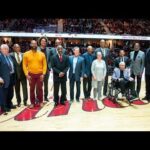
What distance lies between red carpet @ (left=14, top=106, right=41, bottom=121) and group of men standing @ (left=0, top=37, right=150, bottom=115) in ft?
0.55

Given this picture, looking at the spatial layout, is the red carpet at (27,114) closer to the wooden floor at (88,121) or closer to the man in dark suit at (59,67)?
the wooden floor at (88,121)

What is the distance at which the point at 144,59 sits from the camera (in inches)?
318

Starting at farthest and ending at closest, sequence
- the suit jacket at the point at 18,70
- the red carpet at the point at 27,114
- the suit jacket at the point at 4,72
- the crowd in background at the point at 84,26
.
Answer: the crowd in background at the point at 84,26 → the suit jacket at the point at 18,70 → the suit jacket at the point at 4,72 → the red carpet at the point at 27,114

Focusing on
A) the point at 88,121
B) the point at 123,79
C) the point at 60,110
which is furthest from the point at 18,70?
the point at 123,79

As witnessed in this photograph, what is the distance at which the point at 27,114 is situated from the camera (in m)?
6.86

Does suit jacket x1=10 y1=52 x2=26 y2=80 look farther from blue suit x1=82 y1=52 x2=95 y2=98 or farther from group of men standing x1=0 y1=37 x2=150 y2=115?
blue suit x1=82 y1=52 x2=95 y2=98

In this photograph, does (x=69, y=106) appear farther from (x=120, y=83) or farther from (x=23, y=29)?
(x=23, y=29)

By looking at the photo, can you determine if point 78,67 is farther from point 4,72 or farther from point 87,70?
point 4,72

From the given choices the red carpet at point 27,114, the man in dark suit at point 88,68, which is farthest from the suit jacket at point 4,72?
the man in dark suit at point 88,68

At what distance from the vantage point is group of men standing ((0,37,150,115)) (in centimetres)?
695

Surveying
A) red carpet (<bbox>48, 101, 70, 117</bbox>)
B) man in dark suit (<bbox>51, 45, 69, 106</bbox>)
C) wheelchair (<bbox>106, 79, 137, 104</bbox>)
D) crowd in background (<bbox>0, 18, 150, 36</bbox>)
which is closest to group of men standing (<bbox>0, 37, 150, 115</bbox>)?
man in dark suit (<bbox>51, 45, 69, 106</bbox>)

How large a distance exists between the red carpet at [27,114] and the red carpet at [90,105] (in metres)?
1.17

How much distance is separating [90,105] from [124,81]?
1.09m

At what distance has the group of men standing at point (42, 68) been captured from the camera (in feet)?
22.8
